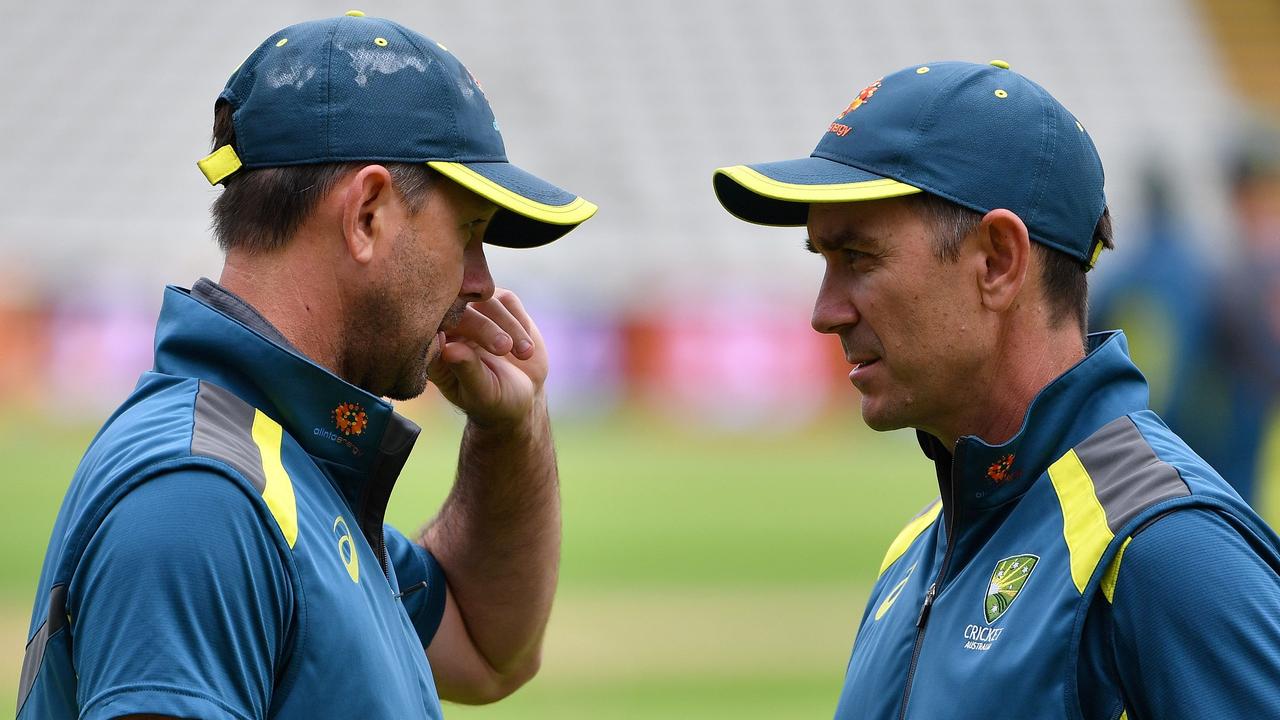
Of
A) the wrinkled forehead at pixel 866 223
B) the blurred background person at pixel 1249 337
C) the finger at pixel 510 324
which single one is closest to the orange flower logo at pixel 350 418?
the finger at pixel 510 324

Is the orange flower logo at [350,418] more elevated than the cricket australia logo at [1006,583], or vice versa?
the orange flower logo at [350,418]

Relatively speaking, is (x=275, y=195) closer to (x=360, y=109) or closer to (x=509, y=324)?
(x=360, y=109)

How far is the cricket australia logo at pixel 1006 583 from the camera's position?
2.27 meters

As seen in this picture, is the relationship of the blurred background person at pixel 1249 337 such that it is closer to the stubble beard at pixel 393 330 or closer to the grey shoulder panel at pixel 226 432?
the stubble beard at pixel 393 330

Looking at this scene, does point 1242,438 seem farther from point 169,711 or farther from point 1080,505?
point 169,711

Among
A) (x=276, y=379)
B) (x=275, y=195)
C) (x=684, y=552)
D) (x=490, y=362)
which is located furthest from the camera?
(x=684, y=552)

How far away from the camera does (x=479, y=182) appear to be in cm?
244

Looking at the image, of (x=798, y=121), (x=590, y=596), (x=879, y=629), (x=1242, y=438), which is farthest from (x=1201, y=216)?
(x=879, y=629)

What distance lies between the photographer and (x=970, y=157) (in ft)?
8.00

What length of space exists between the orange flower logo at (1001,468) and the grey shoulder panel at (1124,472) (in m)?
0.11

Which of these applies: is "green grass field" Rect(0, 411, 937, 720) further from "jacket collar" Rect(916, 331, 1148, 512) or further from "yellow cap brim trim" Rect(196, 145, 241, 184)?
"yellow cap brim trim" Rect(196, 145, 241, 184)

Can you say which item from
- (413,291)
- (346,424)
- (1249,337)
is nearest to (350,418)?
(346,424)

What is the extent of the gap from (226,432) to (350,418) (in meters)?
0.26

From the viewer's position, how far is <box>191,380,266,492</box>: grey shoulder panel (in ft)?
6.82
